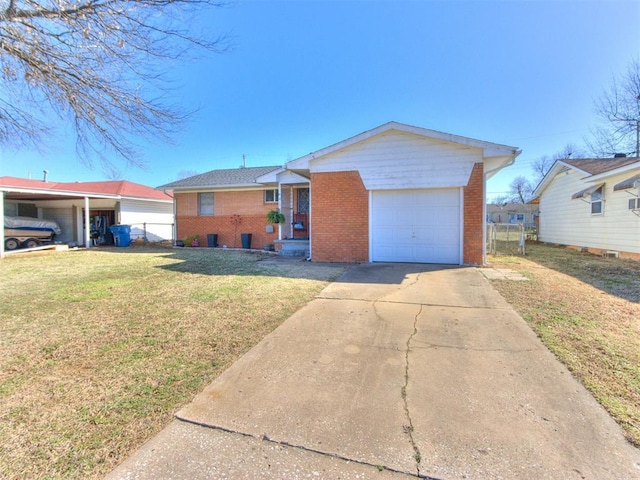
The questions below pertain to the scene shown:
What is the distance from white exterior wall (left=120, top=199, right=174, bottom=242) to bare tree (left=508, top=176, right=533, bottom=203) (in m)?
53.0

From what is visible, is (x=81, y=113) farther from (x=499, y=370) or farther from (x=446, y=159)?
(x=446, y=159)

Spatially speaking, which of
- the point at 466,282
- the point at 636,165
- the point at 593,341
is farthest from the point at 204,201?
the point at 636,165

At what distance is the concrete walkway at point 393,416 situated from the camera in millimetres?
1816

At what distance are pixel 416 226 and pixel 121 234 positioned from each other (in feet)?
51.5

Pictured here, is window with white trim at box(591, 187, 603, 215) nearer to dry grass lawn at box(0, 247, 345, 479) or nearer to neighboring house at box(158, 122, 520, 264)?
neighboring house at box(158, 122, 520, 264)

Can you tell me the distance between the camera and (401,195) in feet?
30.2

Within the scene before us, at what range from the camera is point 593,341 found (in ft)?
11.8

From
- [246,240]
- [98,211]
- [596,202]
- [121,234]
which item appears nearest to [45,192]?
[121,234]

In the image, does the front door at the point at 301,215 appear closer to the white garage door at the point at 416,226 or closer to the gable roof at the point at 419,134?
the gable roof at the point at 419,134

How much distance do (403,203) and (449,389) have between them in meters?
7.09

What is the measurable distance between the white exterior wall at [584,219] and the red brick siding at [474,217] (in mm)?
6037

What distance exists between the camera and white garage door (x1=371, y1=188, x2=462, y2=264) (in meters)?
8.87

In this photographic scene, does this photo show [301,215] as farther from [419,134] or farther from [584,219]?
[584,219]

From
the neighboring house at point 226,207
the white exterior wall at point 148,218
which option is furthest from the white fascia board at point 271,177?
the white exterior wall at point 148,218
